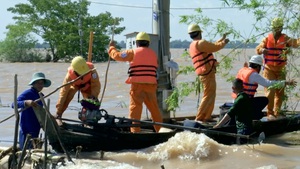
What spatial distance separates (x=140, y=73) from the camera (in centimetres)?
1194

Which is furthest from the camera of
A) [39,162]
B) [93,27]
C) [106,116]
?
[93,27]

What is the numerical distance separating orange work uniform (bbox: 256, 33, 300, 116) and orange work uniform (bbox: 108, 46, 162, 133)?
7.21 feet

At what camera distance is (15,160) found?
8664 mm

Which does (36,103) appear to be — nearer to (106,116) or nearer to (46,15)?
(106,116)

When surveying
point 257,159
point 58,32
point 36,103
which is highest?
point 58,32

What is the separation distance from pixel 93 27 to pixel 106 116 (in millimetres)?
36802

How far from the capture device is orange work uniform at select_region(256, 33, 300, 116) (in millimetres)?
12766

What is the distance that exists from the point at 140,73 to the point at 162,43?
1775mm

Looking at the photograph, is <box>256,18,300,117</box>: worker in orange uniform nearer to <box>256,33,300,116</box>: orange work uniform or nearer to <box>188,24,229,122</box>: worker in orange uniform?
<box>256,33,300,116</box>: orange work uniform

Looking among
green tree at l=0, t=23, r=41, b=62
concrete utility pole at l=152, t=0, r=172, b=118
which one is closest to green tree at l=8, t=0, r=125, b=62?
green tree at l=0, t=23, r=41, b=62

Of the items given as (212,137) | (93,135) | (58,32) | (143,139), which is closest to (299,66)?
(212,137)

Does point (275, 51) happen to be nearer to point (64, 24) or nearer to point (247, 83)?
point (247, 83)

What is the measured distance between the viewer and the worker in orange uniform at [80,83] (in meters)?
11.5

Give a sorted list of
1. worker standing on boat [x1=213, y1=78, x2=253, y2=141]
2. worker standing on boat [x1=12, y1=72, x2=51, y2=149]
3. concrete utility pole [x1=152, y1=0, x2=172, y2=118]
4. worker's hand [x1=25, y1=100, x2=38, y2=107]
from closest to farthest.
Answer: worker's hand [x1=25, y1=100, x2=38, y2=107] → worker standing on boat [x1=12, y1=72, x2=51, y2=149] → worker standing on boat [x1=213, y1=78, x2=253, y2=141] → concrete utility pole [x1=152, y1=0, x2=172, y2=118]
